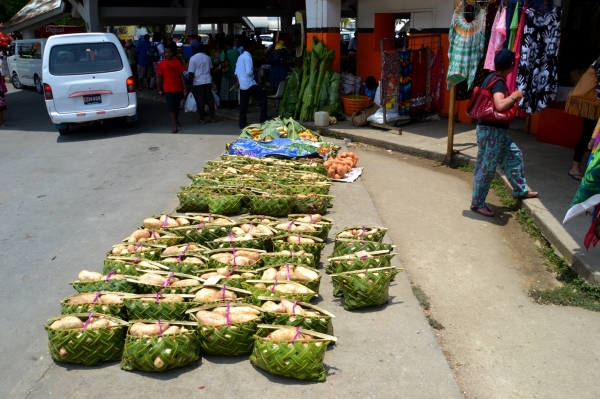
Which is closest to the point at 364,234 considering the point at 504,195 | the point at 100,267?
the point at 100,267

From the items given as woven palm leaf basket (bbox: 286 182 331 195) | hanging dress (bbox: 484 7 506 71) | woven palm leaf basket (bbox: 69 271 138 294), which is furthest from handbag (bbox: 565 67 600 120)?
woven palm leaf basket (bbox: 69 271 138 294)

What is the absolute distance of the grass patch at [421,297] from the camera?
443 centimetres

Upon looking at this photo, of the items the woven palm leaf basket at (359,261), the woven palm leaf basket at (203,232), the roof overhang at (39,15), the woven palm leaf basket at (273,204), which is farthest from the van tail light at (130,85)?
the roof overhang at (39,15)

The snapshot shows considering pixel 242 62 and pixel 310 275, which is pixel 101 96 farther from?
pixel 310 275

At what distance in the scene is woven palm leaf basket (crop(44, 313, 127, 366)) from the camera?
11.2 feet

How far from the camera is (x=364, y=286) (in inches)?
160

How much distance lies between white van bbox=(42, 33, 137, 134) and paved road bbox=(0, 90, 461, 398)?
0.65 metres

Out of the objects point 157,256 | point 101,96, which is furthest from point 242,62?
point 157,256

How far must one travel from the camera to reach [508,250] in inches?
216

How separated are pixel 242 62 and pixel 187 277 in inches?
316

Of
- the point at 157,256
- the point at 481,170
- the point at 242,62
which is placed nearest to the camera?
the point at 157,256

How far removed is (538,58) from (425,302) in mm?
4294

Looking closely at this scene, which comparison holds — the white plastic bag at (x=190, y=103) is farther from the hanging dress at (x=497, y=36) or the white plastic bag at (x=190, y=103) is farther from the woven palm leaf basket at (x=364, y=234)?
the woven palm leaf basket at (x=364, y=234)

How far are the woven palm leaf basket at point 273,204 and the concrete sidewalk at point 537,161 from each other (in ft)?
7.81
